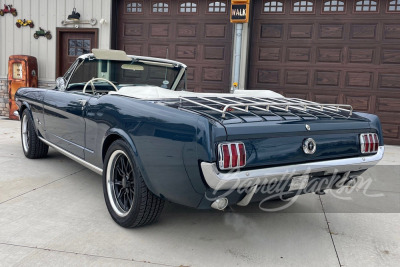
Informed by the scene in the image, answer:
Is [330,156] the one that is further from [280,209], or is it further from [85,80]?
[85,80]

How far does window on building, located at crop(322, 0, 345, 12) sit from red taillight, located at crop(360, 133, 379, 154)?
5478mm

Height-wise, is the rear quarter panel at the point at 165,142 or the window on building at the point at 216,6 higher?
Answer: the window on building at the point at 216,6

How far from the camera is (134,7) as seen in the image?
8602mm

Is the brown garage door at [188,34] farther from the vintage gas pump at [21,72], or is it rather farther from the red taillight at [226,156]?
the red taillight at [226,156]

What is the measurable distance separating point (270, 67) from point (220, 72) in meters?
1.11

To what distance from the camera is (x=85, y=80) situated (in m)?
3.96

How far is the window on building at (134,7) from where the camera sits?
8570 mm

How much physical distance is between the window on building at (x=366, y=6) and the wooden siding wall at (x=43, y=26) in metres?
5.41

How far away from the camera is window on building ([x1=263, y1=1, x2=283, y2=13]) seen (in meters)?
7.73

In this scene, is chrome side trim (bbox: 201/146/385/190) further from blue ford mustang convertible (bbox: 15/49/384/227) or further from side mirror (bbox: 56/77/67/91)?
side mirror (bbox: 56/77/67/91)

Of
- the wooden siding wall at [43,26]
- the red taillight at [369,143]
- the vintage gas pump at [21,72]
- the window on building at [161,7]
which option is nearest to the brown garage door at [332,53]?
the window on building at [161,7]

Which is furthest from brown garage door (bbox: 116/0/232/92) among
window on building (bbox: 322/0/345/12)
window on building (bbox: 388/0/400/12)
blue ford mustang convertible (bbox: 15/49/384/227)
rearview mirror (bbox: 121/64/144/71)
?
blue ford mustang convertible (bbox: 15/49/384/227)

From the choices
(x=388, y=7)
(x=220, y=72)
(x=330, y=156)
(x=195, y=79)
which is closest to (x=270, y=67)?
(x=220, y=72)

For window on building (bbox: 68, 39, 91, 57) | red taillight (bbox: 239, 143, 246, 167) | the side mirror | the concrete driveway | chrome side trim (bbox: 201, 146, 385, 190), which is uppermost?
window on building (bbox: 68, 39, 91, 57)
